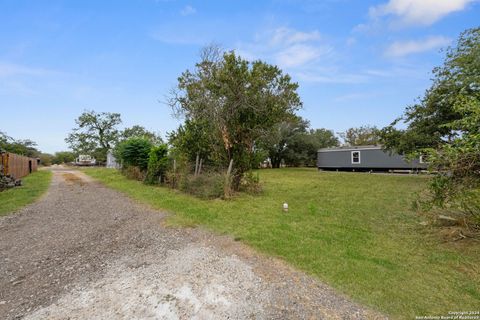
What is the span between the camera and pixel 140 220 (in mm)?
5516

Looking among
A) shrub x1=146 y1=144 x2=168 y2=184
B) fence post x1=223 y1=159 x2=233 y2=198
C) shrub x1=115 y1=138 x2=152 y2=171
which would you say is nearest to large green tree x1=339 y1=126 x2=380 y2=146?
shrub x1=115 y1=138 x2=152 y2=171

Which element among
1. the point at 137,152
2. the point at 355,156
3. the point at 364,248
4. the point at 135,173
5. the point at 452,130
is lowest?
the point at 364,248

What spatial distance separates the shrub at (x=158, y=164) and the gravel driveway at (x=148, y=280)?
6356 mm

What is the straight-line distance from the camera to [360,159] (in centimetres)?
2186

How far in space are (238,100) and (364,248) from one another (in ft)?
19.1

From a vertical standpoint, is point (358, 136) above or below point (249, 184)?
above

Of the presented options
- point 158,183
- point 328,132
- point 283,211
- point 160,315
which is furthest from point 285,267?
point 328,132

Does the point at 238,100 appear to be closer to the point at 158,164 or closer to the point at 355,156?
the point at 158,164

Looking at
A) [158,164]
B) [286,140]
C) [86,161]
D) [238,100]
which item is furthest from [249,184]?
[86,161]

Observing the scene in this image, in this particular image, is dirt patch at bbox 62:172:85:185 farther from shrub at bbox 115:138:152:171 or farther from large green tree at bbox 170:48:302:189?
large green tree at bbox 170:48:302:189

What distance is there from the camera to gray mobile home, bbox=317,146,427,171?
19.7 m

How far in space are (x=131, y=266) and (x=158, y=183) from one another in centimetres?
845

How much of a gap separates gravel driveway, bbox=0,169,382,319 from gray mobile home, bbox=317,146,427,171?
19.2 metres

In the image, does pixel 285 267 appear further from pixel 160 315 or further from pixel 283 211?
pixel 283 211
